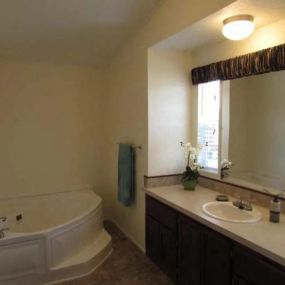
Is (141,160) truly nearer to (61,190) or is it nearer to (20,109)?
(61,190)

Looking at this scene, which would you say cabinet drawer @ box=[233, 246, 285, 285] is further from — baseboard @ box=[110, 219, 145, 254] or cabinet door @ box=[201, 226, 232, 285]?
baseboard @ box=[110, 219, 145, 254]

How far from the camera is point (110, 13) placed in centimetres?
255

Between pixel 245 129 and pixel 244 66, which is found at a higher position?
pixel 244 66

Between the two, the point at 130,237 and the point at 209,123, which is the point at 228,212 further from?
the point at 130,237

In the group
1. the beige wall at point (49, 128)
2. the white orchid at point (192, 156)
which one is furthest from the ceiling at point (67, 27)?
the white orchid at point (192, 156)

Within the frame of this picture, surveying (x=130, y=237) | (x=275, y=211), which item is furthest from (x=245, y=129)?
(x=130, y=237)

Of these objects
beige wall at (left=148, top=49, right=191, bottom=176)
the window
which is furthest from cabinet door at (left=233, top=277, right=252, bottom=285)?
beige wall at (left=148, top=49, right=191, bottom=176)

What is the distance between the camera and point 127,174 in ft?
10.2

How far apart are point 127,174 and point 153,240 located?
80cm

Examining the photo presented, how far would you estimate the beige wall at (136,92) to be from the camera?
2.23 m

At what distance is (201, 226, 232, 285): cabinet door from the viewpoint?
171 centimetres

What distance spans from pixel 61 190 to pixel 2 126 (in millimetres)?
1119

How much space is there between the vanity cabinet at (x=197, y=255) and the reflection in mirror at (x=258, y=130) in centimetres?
67

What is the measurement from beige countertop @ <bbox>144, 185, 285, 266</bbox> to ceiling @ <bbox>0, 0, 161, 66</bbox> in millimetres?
1738
